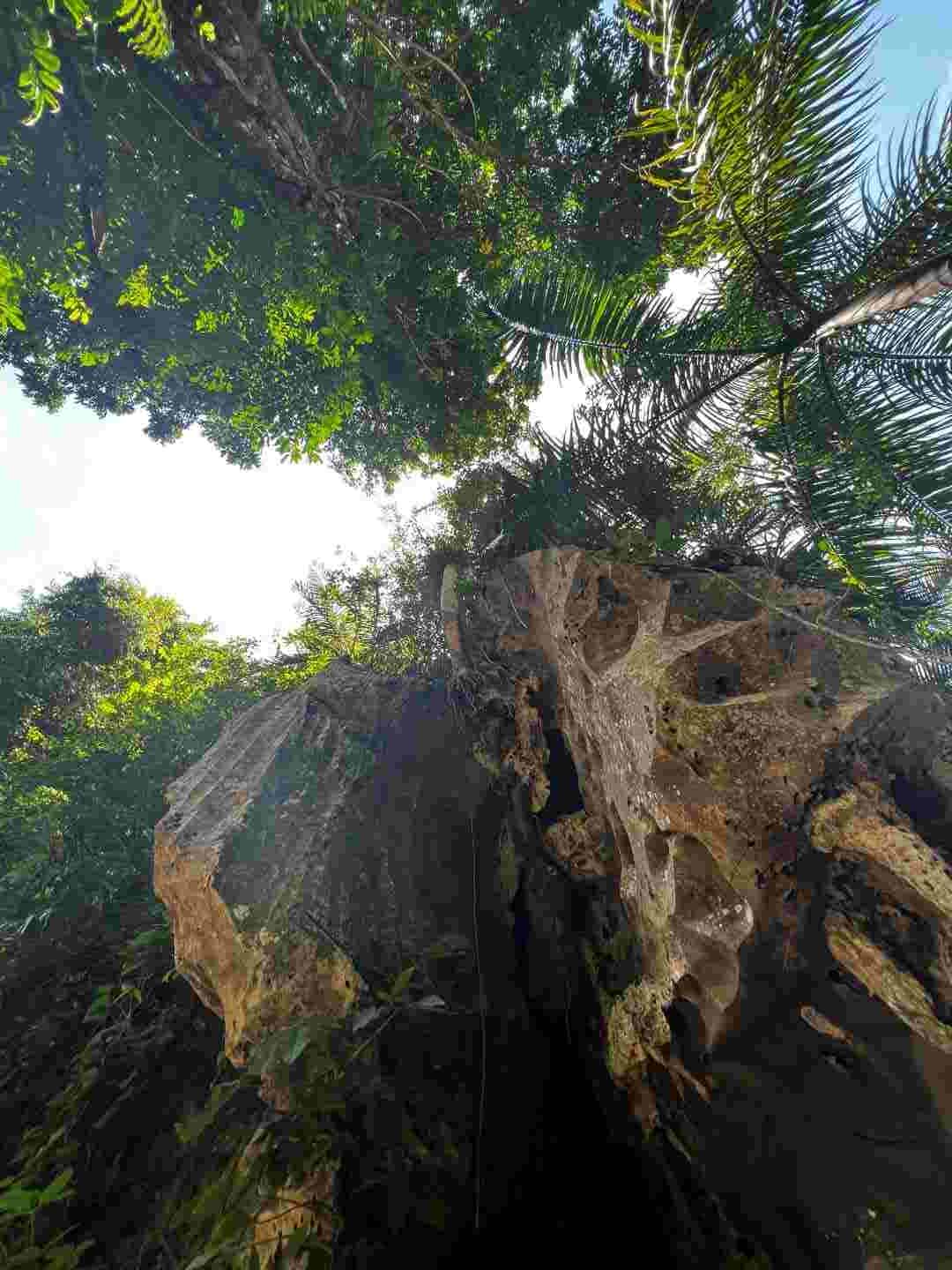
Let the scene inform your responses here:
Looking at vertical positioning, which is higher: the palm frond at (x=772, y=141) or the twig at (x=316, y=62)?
the twig at (x=316, y=62)

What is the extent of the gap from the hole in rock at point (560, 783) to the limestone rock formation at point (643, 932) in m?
0.03

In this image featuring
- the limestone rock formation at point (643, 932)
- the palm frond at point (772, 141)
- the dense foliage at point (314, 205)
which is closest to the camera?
the palm frond at point (772, 141)

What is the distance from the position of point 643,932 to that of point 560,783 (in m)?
1.42

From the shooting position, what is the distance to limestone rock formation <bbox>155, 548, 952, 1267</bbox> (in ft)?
6.84

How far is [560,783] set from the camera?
4297 millimetres

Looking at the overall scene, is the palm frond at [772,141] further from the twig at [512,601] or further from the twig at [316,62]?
the twig at [316,62]

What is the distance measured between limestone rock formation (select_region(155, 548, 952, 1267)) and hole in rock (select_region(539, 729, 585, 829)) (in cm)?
3

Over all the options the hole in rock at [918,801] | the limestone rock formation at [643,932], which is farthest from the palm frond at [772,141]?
the hole in rock at [918,801]

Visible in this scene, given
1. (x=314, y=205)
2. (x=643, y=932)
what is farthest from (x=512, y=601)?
(x=314, y=205)

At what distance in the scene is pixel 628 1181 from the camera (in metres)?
2.80

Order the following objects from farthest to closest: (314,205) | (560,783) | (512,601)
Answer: (512,601), (560,783), (314,205)

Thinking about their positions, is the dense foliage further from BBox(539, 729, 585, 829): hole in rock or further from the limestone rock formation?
BBox(539, 729, 585, 829): hole in rock

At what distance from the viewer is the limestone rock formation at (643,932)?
2086mm

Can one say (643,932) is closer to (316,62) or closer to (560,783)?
(560,783)
